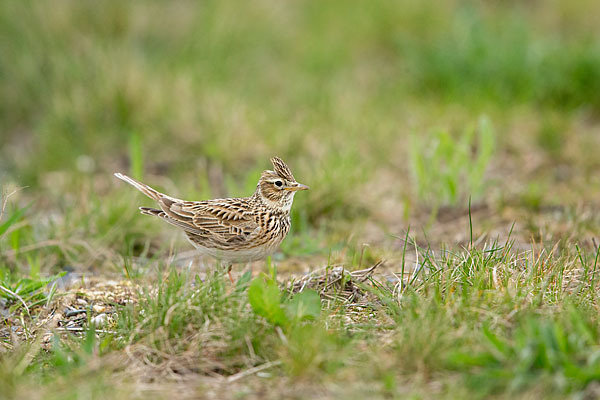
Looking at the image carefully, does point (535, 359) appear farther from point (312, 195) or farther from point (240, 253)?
point (312, 195)

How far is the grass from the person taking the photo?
12.2 feet

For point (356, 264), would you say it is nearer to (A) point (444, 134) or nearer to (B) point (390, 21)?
(A) point (444, 134)

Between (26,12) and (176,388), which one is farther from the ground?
(26,12)

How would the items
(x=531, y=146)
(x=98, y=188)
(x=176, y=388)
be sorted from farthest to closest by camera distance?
(x=531, y=146) → (x=98, y=188) → (x=176, y=388)

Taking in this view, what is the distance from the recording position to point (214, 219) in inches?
204

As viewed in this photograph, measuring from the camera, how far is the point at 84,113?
331 inches

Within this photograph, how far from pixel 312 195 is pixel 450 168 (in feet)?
3.80

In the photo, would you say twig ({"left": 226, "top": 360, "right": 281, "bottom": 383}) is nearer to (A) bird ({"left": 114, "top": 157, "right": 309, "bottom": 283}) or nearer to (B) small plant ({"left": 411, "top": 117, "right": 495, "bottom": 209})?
(A) bird ({"left": 114, "top": 157, "right": 309, "bottom": 283})

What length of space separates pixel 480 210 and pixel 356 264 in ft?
6.23

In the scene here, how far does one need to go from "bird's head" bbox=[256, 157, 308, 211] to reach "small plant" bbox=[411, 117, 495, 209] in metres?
1.71

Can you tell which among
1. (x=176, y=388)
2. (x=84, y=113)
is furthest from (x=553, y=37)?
(x=176, y=388)

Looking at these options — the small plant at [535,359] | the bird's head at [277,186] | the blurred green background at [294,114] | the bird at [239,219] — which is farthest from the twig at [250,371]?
the blurred green background at [294,114]

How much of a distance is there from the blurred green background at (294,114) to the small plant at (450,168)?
17 mm

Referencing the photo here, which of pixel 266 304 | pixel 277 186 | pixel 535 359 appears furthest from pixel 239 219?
pixel 535 359
